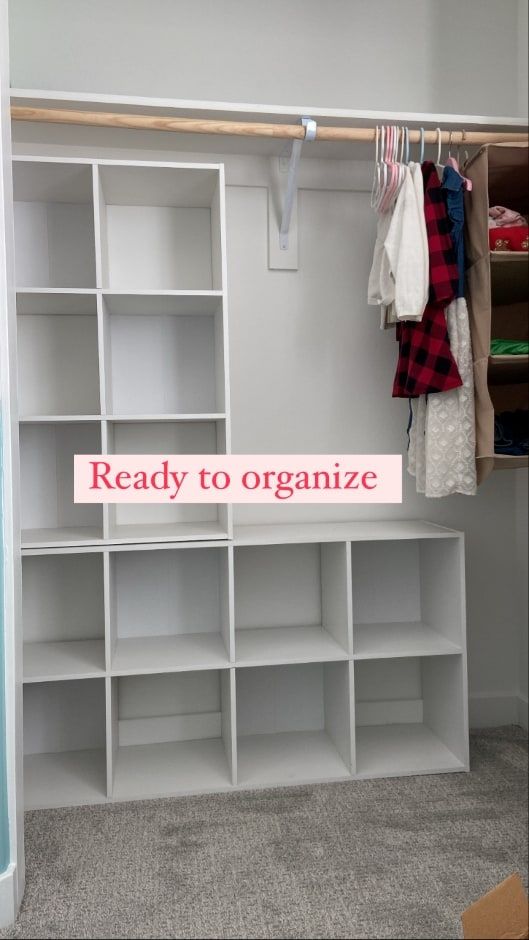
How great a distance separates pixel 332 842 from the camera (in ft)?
5.92

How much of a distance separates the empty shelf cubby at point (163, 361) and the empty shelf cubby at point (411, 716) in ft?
3.54

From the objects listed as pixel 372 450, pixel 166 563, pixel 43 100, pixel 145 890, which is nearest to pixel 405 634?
pixel 372 450

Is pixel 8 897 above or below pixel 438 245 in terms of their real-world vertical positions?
below

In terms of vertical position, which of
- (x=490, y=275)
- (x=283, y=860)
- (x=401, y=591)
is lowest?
(x=283, y=860)

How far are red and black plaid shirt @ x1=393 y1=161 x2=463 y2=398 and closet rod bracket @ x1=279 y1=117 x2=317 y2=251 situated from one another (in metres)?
0.34

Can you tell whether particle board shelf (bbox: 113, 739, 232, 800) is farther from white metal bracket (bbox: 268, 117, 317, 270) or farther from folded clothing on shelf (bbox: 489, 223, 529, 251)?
folded clothing on shelf (bbox: 489, 223, 529, 251)

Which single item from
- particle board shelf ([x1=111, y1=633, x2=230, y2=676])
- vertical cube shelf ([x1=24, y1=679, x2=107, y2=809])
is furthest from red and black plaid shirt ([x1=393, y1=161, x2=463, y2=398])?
vertical cube shelf ([x1=24, y1=679, x2=107, y2=809])

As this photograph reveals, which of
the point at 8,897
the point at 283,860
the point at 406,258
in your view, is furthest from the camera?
the point at 406,258

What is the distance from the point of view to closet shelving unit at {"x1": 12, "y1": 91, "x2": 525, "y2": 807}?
6.94ft

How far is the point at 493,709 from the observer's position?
2568 mm

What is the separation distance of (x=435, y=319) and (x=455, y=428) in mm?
310
